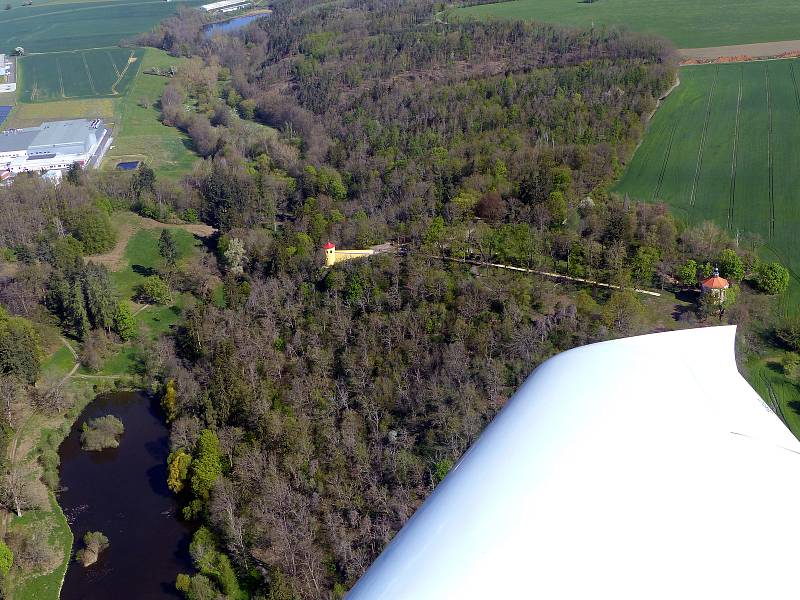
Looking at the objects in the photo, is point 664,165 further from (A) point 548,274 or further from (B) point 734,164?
(A) point 548,274

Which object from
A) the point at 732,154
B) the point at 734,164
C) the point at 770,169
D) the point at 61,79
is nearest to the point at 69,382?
the point at 734,164

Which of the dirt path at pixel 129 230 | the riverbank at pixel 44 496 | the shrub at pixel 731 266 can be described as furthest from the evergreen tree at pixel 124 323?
the shrub at pixel 731 266

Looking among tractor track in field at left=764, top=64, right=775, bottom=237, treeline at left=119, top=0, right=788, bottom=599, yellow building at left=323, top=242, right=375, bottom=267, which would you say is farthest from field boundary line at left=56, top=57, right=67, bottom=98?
tractor track in field at left=764, top=64, right=775, bottom=237

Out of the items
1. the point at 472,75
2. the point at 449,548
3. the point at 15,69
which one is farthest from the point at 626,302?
the point at 15,69

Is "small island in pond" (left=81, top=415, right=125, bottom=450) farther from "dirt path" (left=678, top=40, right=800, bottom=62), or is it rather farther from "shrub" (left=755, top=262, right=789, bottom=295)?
"dirt path" (left=678, top=40, right=800, bottom=62)

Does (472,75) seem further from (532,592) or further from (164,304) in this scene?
(532,592)
